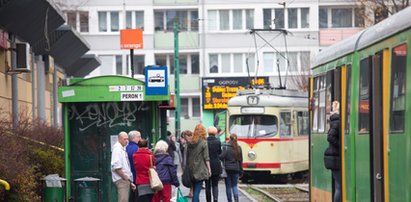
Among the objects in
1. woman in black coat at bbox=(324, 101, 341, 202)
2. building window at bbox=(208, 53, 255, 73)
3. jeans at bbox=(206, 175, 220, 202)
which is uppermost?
building window at bbox=(208, 53, 255, 73)

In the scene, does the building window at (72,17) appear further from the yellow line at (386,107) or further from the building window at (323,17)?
the yellow line at (386,107)

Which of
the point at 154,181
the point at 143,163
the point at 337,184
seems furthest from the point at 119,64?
the point at 337,184

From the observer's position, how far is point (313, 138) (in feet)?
53.0

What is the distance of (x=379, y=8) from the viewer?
38656mm

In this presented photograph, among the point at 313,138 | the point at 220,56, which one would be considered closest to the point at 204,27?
the point at 220,56

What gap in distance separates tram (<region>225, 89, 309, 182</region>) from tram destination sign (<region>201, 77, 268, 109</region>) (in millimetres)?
20217

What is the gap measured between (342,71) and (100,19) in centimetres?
4638

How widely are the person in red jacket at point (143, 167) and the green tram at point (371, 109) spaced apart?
277 cm

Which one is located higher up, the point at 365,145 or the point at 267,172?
the point at 365,145

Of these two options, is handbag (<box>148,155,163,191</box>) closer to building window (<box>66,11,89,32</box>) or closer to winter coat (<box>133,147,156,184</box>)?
winter coat (<box>133,147,156,184</box>)

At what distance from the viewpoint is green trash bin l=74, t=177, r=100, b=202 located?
56.9 ft

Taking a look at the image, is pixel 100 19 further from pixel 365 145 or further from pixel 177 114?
pixel 365 145

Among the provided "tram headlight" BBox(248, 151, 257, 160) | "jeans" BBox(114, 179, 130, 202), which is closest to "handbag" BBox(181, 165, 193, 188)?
"jeans" BBox(114, 179, 130, 202)

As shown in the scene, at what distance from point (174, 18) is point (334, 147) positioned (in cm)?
4538
